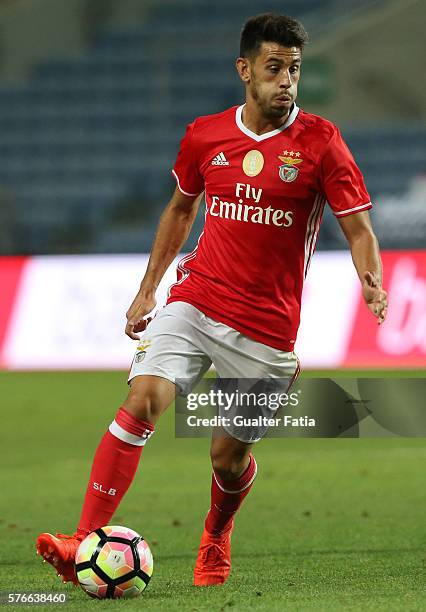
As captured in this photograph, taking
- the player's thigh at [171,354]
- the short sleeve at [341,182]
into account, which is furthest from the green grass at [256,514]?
the short sleeve at [341,182]

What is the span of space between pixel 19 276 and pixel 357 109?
6543mm

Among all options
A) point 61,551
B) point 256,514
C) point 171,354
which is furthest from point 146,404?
point 256,514

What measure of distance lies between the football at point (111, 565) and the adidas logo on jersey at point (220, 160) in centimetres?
146

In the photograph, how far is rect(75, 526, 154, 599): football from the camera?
13.9ft

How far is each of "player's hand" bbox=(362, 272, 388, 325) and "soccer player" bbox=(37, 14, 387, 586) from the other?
3 centimetres

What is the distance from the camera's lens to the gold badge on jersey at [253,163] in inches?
182

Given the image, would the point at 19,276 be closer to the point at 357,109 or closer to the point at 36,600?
the point at 357,109

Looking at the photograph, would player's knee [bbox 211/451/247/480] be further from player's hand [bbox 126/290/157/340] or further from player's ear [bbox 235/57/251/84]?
player's ear [bbox 235/57/251/84]

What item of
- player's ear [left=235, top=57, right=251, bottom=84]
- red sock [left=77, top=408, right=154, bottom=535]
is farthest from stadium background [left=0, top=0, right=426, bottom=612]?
player's ear [left=235, top=57, right=251, bottom=84]

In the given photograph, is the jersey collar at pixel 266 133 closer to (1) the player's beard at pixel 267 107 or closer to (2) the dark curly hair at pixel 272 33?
(1) the player's beard at pixel 267 107

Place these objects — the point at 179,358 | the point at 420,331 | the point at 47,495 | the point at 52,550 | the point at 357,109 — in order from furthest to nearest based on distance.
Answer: the point at 357,109 → the point at 420,331 → the point at 47,495 → the point at 179,358 → the point at 52,550

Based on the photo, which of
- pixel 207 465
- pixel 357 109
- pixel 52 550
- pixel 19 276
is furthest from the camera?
pixel 357 109

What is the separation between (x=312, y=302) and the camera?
44.2 ft

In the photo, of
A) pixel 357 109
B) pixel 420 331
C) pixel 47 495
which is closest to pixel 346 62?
pixel 357 109
